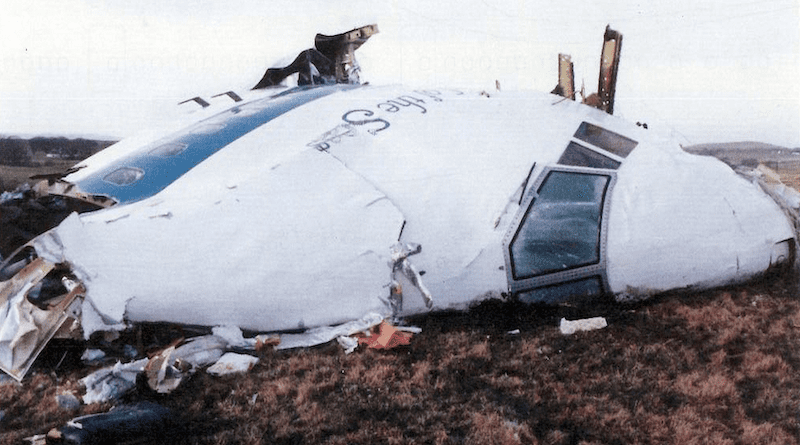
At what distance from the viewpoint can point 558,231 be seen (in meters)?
6.39

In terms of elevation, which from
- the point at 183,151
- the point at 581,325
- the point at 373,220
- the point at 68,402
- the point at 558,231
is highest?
the point at 183,151

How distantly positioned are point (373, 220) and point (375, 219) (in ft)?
0.08

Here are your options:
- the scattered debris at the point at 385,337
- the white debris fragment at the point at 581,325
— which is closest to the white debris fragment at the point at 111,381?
the scattered debris at the point at 385,337

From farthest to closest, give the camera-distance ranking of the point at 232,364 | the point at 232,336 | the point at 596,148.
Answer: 1. the point at 596,148
2. the point at 232,336
3. the point at 232,364

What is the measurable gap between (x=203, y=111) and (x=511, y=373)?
18.0 feet

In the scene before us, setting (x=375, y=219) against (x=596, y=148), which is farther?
(x=596, y=148)

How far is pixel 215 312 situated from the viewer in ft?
18.9

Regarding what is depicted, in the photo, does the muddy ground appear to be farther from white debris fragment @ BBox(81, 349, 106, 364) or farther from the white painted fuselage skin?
the white painted fuselage skin

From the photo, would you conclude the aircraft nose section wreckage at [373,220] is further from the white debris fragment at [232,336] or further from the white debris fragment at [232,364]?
the white debris fragment at [232,364]

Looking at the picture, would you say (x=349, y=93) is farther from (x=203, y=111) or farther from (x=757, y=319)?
(x=757, y=319)

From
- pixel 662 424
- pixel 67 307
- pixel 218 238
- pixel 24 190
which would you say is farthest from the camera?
pixel 24 190

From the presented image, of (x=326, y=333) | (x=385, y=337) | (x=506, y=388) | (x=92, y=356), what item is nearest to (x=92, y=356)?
(x=92, y=356)

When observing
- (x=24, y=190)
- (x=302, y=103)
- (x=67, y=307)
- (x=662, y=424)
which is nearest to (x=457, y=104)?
(x=302, y=103)

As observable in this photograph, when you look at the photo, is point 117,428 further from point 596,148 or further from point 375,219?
point 596,148
